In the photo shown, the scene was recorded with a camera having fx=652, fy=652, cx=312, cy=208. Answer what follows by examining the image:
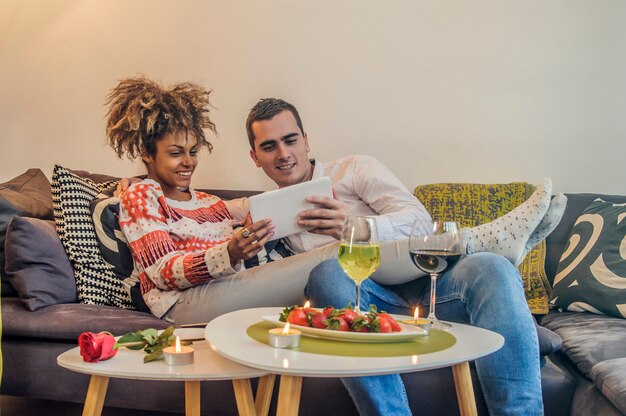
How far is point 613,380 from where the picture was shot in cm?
129

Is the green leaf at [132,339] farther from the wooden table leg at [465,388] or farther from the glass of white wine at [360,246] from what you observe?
the wooden table leg at [465,388]

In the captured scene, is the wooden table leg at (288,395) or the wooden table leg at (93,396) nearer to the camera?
the wooden table leg at (288,395)

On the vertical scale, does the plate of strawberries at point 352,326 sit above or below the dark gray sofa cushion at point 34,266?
above

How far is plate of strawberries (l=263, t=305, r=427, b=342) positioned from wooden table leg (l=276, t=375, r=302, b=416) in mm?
125

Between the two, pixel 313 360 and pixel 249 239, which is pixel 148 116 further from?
pixel 313 360

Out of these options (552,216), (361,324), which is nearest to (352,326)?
(361,324)

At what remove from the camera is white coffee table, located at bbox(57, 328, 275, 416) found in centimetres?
102

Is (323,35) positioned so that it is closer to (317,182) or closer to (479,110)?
(479,110)

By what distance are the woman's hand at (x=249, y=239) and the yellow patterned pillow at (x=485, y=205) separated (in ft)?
2.41

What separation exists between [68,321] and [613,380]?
1269 millimetres

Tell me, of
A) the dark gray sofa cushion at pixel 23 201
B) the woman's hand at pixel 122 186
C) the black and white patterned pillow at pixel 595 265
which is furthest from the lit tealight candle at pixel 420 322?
the dark gray sofa cushion at pixel 23 201

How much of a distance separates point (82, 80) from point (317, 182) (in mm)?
1622

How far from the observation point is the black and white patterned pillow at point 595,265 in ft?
5.92

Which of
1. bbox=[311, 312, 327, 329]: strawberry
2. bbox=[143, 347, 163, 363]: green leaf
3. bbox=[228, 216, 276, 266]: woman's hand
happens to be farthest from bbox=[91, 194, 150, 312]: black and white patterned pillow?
bbox=[311, 312, 327, 329]: strawberry
